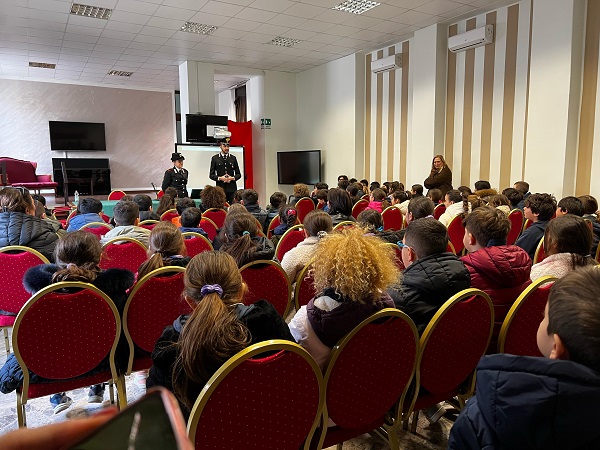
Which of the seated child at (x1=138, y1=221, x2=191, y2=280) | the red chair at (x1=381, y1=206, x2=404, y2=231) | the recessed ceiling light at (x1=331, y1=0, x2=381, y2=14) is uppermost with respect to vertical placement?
the recessed ceiling light at (x1=331, y1=0, x2=381, y2=14)

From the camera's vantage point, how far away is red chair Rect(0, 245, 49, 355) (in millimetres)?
2580

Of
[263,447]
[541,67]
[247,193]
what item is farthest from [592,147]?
[263,447]

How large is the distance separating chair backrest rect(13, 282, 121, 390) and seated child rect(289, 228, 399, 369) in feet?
3.00

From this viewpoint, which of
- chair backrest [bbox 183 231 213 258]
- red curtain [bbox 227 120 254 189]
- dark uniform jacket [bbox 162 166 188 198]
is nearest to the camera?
chair backrest [bbox 183 231 213 258]

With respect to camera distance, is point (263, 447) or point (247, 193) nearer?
point (263, 447)

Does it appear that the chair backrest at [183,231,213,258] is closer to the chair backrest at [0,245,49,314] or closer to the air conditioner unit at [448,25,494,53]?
the chair backrest at [0,245,49,314]

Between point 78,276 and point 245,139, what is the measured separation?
9.57 meters

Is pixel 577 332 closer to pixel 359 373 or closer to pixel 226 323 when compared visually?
pixel 359 373

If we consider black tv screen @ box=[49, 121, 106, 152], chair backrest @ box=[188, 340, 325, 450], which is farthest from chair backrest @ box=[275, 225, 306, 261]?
black tv screen @ box=[49, 121, 106, 152]

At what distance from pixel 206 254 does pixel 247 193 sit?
352cm

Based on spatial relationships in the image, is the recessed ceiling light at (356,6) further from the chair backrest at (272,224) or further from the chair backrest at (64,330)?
the chair backrest at (64,330)

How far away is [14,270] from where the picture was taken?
2.60 meters

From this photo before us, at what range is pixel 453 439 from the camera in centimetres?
103

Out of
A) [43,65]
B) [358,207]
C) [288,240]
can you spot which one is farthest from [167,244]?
[43,65]
